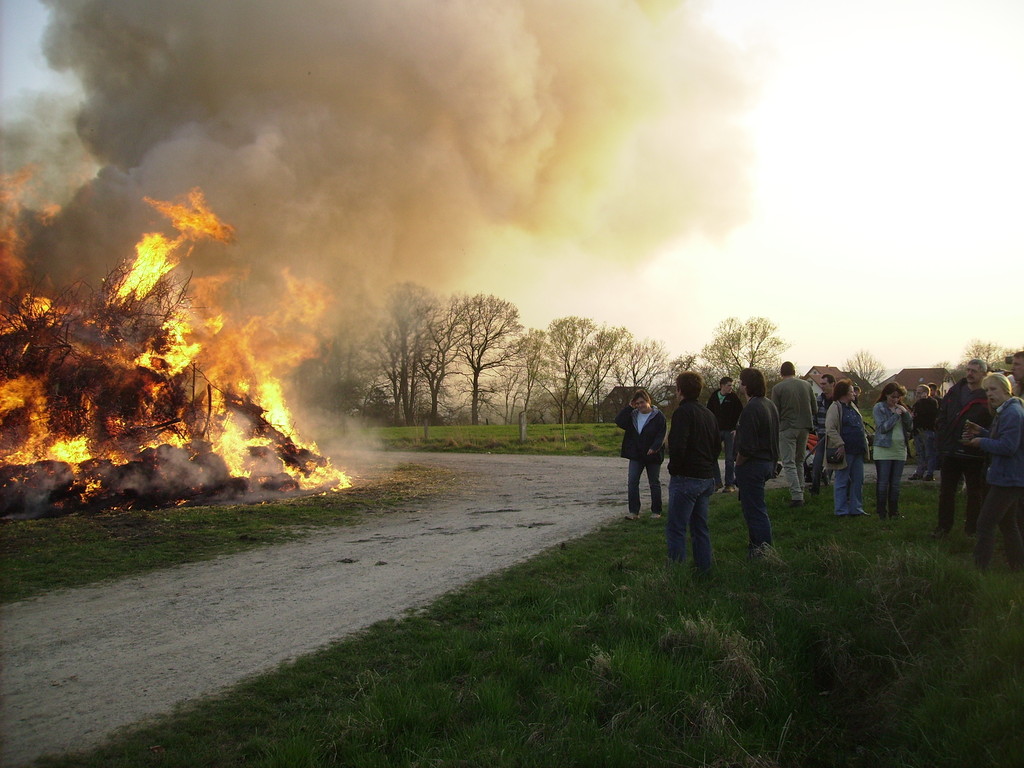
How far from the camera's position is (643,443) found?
959 cm

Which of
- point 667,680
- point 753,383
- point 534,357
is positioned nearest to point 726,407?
point 753,383

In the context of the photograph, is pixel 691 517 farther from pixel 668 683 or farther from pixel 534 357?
pixel 534 357

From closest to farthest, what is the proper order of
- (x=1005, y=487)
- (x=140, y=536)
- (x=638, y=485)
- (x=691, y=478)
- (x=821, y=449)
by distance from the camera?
1. (x=1005, y=487)
2. (x=691, y=478)
3. (x=140, y=536)
4. (x=638, y=485)
5. (x=821, y=449)

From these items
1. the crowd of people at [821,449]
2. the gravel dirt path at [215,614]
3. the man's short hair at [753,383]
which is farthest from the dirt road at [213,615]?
the man's short hair at [753,383]

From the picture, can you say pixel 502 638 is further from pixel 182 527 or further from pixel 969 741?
pixel 182 527

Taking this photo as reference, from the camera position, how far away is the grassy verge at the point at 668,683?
3092 mm

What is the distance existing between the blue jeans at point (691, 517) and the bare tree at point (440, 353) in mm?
24600

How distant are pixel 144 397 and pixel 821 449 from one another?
1256 cm

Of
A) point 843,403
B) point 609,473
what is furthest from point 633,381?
point 843,403

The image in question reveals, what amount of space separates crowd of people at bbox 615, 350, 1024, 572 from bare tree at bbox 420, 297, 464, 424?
2139 centimetres

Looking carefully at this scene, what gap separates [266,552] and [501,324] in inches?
1534

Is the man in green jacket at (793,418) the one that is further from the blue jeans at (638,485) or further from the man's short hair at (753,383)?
the man's short hair at (753,383)

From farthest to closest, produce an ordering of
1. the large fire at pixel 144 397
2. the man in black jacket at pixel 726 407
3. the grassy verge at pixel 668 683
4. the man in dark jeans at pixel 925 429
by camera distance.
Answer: the man in dark jeans at pixel 925 429 → the large fire at pixel 144 397 → the man in black jacket at pixel 726 407 → the grassy verge at pixel 668 683

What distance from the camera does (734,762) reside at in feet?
9.80
